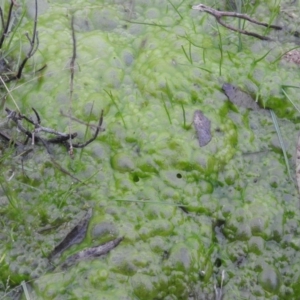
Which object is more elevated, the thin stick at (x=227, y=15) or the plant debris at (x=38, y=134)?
the thin stick at (x=227, y=15)

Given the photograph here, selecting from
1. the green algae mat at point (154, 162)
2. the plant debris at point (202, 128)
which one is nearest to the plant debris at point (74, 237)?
the green algae mat at point (154, 162)

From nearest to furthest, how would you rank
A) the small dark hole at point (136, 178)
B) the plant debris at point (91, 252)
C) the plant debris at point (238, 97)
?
the plant debris at point (91, 252)
the small dark hole at point (136, 178)
the plant debris at point (238, 97)

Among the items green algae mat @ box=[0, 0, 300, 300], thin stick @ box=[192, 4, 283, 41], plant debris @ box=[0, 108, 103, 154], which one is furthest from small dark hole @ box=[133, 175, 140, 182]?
thin stick @ box=[192, 4, 283, 41]

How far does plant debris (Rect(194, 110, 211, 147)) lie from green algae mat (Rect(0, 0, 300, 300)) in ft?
0.05

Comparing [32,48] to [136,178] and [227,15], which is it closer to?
[136,178]

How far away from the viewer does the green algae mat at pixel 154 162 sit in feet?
4.40

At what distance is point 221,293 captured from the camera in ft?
4.45

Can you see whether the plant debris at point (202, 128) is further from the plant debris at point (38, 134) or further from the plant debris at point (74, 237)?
the plant debris at point (74, 237)

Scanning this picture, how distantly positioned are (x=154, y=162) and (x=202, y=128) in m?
0.19

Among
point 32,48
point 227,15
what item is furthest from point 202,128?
point 32,48

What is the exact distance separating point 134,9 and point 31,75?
18.5 inches

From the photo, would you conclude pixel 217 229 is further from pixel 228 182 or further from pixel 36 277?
pixel 36 277

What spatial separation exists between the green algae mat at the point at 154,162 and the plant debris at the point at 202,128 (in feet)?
0.05

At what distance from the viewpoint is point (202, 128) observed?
1.52 metres
